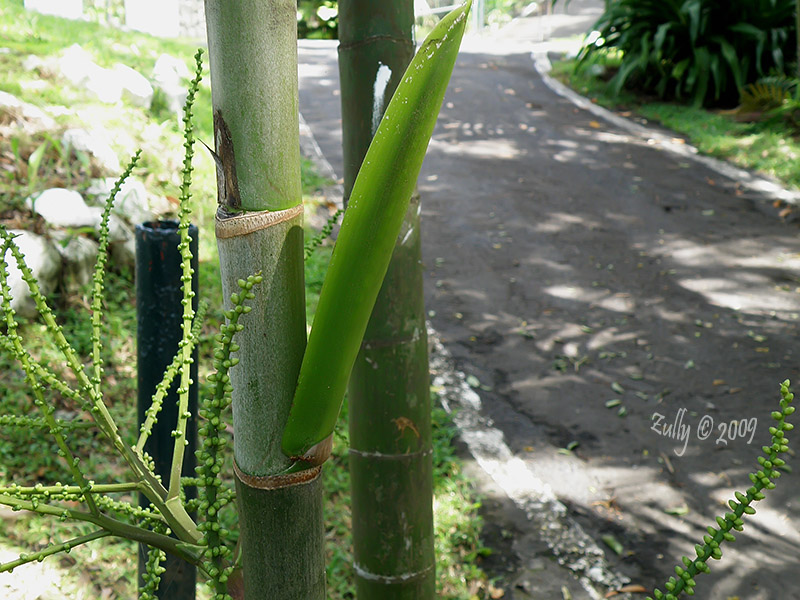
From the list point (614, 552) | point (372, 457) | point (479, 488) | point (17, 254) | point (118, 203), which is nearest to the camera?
point (17, 254)

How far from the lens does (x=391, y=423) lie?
1551 mm

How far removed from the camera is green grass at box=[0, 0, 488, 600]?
9.23 feet

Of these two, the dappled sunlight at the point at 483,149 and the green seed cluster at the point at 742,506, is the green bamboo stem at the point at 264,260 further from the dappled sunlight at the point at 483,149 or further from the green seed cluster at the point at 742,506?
the dappled sunlight at the point at 483,149

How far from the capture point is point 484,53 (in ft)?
46.2

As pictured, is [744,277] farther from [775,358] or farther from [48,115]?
[48,115]

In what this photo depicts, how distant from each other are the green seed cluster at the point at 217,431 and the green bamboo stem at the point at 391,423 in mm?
831

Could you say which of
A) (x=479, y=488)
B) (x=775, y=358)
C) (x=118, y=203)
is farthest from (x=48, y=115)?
(x=775, y=358)

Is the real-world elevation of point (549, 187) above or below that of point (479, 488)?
above

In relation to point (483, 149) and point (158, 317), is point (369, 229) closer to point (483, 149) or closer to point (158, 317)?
point (158, 317)

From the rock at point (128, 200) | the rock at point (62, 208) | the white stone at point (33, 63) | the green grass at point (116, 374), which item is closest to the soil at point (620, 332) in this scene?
the green grass at point (116, 374)

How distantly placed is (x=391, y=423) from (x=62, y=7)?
35.7 ft

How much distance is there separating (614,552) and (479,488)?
64 centimetres

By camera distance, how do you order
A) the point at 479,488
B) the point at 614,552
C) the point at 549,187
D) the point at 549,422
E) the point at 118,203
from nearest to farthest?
the point at 614,552
the point at 479,488
the point at 549,422
the point at 118,203
the point at 549,187

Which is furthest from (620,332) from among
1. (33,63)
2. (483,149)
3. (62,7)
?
(62,7)
